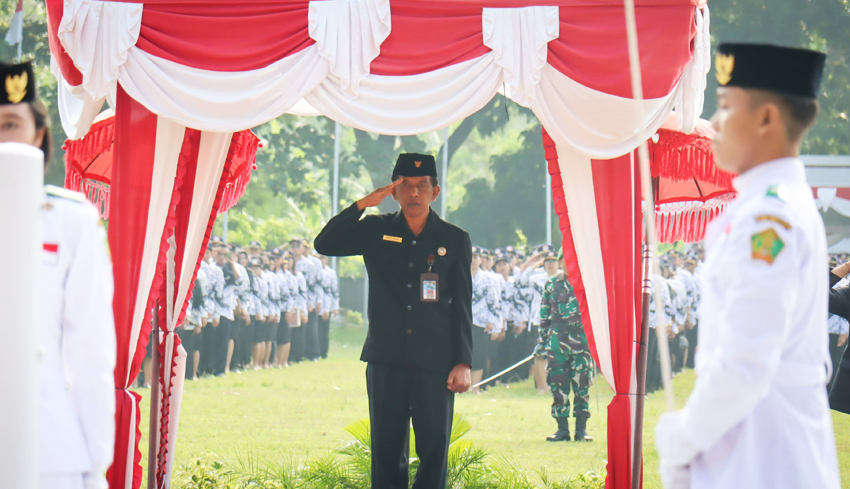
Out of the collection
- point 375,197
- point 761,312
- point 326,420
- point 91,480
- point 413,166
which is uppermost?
point 413,166

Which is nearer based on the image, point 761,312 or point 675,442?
point 761,312

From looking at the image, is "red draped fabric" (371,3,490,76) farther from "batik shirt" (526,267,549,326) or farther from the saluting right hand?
"batik shirt" (526,267,549,326)

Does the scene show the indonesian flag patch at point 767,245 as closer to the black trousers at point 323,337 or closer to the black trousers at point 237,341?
the black trousers at point 237,341

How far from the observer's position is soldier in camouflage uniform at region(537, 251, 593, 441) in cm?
836

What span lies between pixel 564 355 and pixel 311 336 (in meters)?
8.58

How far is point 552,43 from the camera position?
4141mm

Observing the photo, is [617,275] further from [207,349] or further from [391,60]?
[207,349]

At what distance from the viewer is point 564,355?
28.2 feet

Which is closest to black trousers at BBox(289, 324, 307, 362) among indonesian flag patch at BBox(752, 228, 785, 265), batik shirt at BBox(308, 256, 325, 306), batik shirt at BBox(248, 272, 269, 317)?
batik shirt at BBox(308, 256, 325, 306)

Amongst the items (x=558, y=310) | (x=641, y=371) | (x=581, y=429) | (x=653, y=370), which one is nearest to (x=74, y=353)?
(x=641, y=371)

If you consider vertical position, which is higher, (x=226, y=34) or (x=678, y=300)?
(x=226, y=34)

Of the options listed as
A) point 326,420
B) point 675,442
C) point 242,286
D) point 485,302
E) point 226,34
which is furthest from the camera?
point 242,286

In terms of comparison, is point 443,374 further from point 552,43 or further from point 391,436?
point 552,43

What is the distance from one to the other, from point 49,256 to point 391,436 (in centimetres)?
281
